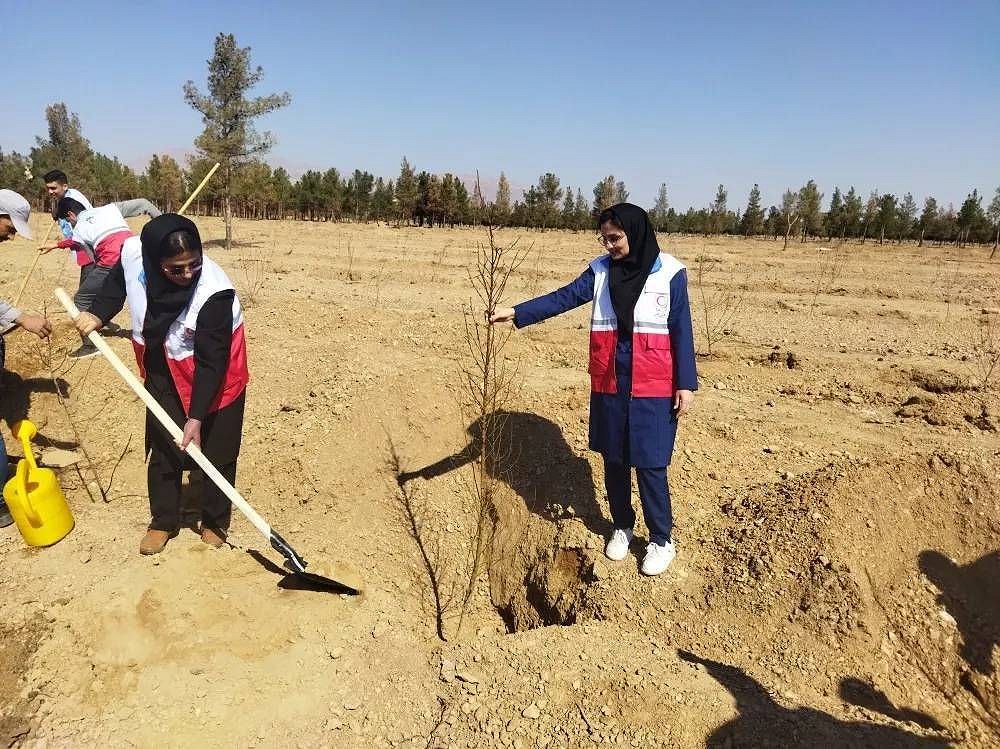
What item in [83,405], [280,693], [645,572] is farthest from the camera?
[83,405]

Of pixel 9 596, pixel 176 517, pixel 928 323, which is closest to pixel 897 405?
pixel 928 323

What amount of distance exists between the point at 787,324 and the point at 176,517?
316 inches

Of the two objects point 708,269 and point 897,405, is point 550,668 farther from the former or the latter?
point 708,269

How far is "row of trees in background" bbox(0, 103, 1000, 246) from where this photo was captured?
33.0 m

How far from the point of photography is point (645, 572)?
2840 mm

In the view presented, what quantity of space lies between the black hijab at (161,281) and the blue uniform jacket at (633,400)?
1441mm

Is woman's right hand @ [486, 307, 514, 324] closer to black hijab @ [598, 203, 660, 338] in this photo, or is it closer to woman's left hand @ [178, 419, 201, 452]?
black hijab @ [598, 203, 660, 338]

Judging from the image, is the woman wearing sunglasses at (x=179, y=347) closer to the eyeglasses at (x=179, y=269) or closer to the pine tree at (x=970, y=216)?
the eyeglasses at (x=179, y=269)

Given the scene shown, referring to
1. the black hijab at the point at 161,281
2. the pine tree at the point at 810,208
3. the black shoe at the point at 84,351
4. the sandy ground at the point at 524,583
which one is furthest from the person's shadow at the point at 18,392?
the pine tree at the point at 810,208

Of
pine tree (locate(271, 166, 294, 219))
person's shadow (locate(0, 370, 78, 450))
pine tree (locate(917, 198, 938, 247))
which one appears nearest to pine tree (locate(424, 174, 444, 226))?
pine tree (locate(271, 166, 294, 219))

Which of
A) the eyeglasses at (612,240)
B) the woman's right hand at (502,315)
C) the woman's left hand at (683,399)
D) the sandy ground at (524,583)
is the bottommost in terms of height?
the sandy ground at (524,583)

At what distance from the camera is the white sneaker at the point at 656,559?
2.83m

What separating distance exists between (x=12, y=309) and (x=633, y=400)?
11.0 feet

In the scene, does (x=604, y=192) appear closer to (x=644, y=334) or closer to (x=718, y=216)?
(x=718, y=216)
